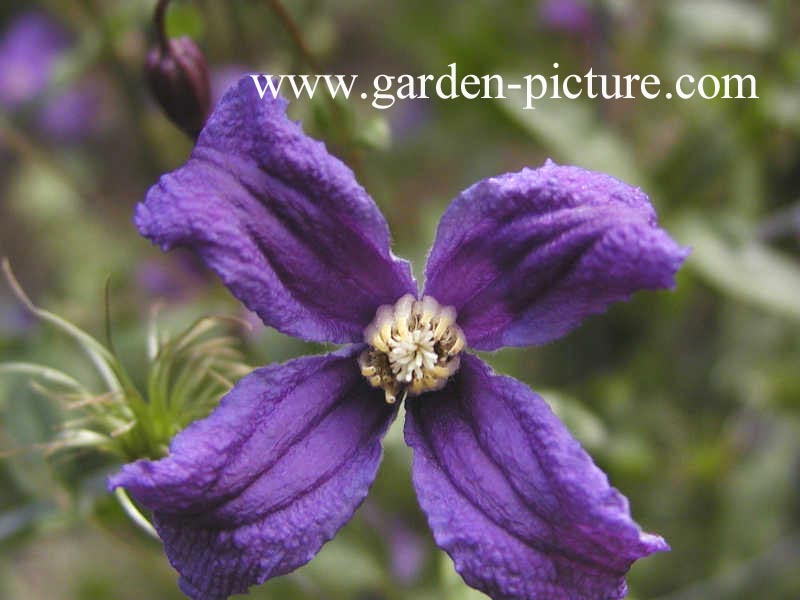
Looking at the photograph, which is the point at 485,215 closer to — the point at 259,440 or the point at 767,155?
the point at 259,440

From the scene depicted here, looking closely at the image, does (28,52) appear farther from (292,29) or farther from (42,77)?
(292,29)

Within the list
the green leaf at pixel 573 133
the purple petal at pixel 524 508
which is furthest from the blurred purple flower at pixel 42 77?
the purple petal at pixel 524 508

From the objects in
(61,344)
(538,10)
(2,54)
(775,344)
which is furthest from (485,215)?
(2,54)

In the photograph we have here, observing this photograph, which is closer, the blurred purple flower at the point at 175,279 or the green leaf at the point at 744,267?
the green leaf at the point at 744,267

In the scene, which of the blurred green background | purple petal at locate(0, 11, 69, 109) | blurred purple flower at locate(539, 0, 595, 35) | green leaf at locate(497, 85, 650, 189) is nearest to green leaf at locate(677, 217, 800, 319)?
the blurred green background

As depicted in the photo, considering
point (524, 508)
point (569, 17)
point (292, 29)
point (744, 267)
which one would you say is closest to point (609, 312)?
point (744, 267)

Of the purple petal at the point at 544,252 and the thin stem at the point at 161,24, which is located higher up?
the thin stem at the point at 161,24

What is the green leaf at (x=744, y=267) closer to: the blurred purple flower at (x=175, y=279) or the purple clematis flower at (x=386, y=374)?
the purple clematis flower at (x=386, y=374)
